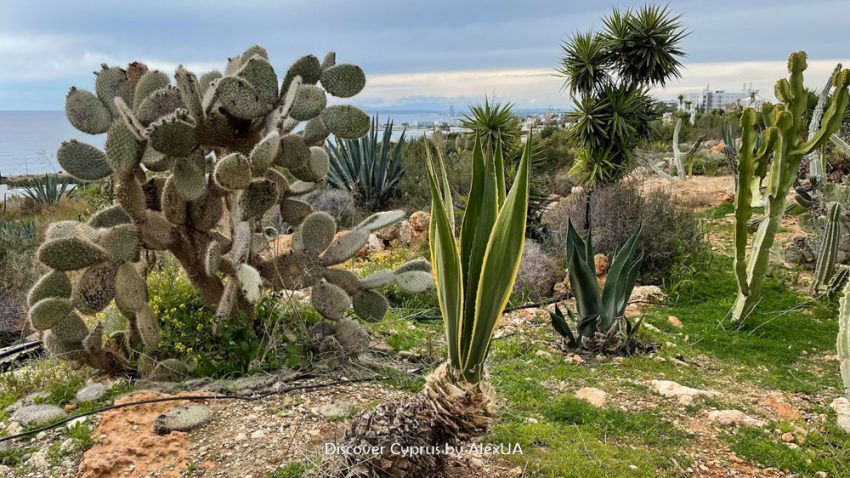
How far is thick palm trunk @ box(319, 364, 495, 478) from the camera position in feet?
6.14

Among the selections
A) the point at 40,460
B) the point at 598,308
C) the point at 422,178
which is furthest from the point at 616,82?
the point at 40,460

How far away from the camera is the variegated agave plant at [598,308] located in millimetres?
3824

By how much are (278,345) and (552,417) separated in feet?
4.79

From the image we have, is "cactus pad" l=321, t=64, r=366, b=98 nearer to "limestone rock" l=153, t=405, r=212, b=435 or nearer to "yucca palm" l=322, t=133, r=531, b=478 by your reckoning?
"yucca palm" l=322, t=133, r=531, b=478

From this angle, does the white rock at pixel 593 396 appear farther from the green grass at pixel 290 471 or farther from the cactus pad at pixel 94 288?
the cactus pad at pixel 94 288

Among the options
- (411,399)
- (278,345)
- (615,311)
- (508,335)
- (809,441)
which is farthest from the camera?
(508,335)

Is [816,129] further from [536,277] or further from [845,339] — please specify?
[845,339]

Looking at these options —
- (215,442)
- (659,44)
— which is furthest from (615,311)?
(659,44)

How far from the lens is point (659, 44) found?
28.3 ft

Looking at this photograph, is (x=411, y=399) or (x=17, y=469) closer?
(x=411, y=399)

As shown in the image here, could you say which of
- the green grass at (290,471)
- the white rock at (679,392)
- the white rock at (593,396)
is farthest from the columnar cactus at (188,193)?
the white rock at (679,392)

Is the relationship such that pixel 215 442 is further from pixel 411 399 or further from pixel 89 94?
pixel 89 94

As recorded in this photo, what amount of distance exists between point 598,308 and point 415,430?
88.8 inches

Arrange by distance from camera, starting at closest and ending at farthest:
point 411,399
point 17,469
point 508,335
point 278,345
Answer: point 411,399
point 17,469
point 278,345
point 508,335
